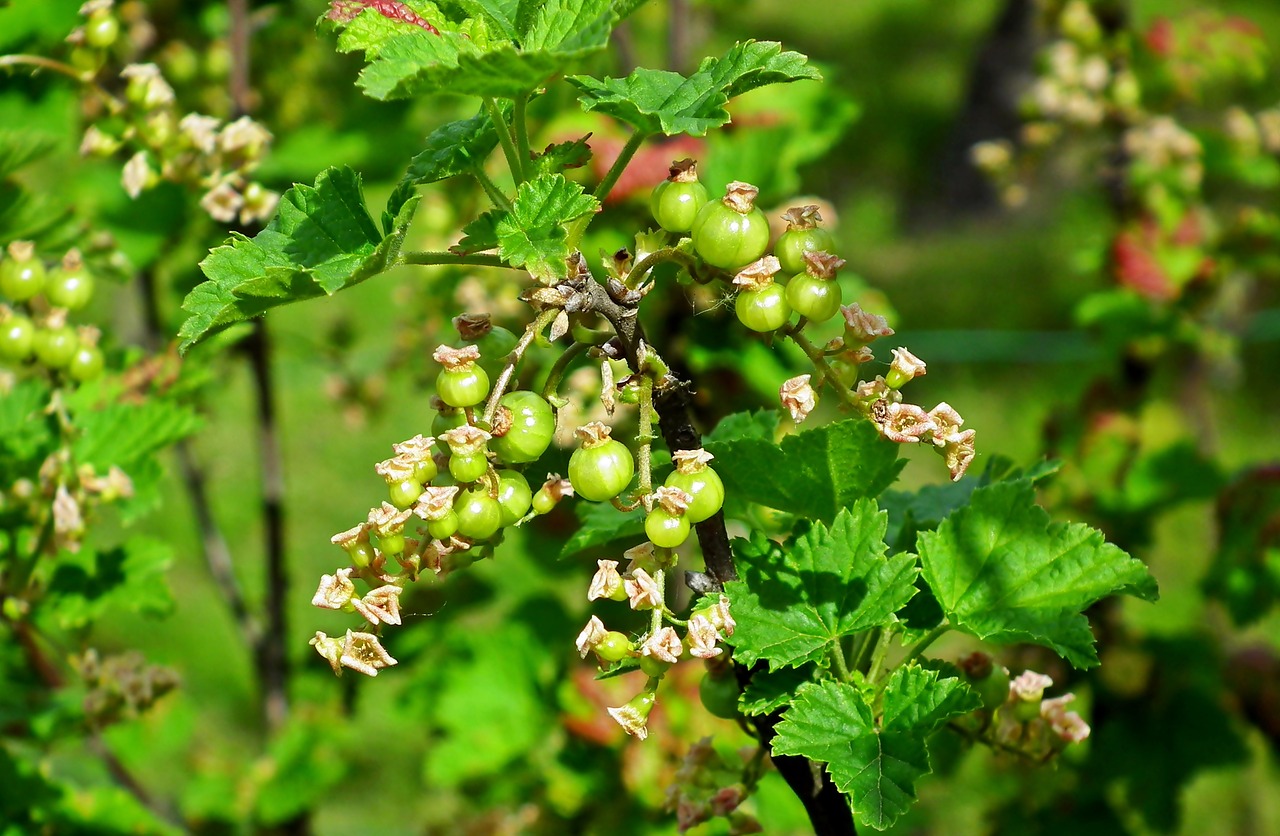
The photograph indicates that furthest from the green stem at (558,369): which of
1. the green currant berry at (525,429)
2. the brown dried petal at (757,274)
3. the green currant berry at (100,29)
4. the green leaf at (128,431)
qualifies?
the green currant berry at (100,29)

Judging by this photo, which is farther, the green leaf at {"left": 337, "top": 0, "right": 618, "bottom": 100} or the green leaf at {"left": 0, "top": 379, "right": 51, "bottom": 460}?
the green leaf at {"left": 0, "top": 379, "right": 51, "bottom": 460}

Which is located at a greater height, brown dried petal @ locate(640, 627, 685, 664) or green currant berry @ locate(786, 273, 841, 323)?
green currant berry @ locate(786, 273, 841, 323)

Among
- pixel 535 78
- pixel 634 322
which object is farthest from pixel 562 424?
pixel 535 78

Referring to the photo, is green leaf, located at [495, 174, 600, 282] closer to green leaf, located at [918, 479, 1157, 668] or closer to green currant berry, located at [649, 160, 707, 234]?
green currant berry, located at [649, 160, 707, 234]

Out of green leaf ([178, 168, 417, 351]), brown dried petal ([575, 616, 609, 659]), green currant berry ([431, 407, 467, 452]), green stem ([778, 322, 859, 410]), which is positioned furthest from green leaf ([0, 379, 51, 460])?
green stem ([778, 322, 859, 410])

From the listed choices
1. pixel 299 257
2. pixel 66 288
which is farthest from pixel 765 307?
pixel 66 288

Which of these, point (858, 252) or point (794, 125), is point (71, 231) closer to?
point (794, 125)
